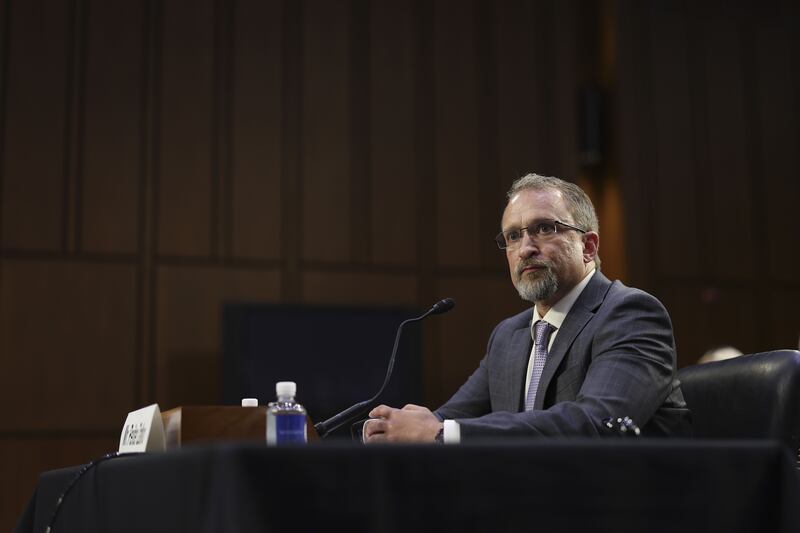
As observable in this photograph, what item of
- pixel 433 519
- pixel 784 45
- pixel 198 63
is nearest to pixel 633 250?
pixel 784 45

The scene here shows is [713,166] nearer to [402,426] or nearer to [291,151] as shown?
[291,151]

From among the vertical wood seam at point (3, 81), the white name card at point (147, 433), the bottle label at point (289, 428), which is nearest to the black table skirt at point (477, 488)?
the bottle label at point (289, 428)

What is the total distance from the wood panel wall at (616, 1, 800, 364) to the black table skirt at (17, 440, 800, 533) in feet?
19.2

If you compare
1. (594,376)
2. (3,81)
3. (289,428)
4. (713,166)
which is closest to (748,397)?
(594,376)

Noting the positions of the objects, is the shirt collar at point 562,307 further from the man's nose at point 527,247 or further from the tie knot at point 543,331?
the man's nose at point 527,247

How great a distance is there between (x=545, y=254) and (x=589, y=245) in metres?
0.17

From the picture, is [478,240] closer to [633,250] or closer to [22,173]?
[633,250]

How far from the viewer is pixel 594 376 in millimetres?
2594

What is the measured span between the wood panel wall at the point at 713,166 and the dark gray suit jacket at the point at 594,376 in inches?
175

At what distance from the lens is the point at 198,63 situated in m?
6.60

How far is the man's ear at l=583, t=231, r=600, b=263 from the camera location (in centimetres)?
312

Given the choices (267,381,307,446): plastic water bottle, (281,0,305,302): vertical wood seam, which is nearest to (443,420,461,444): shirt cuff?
(267,381,307,446): plastic water bottle

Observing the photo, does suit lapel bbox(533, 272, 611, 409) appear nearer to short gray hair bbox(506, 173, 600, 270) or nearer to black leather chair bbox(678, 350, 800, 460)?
short gray hair bbox(506, 173, 600, 270)

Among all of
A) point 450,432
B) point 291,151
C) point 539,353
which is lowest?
point 450,432
